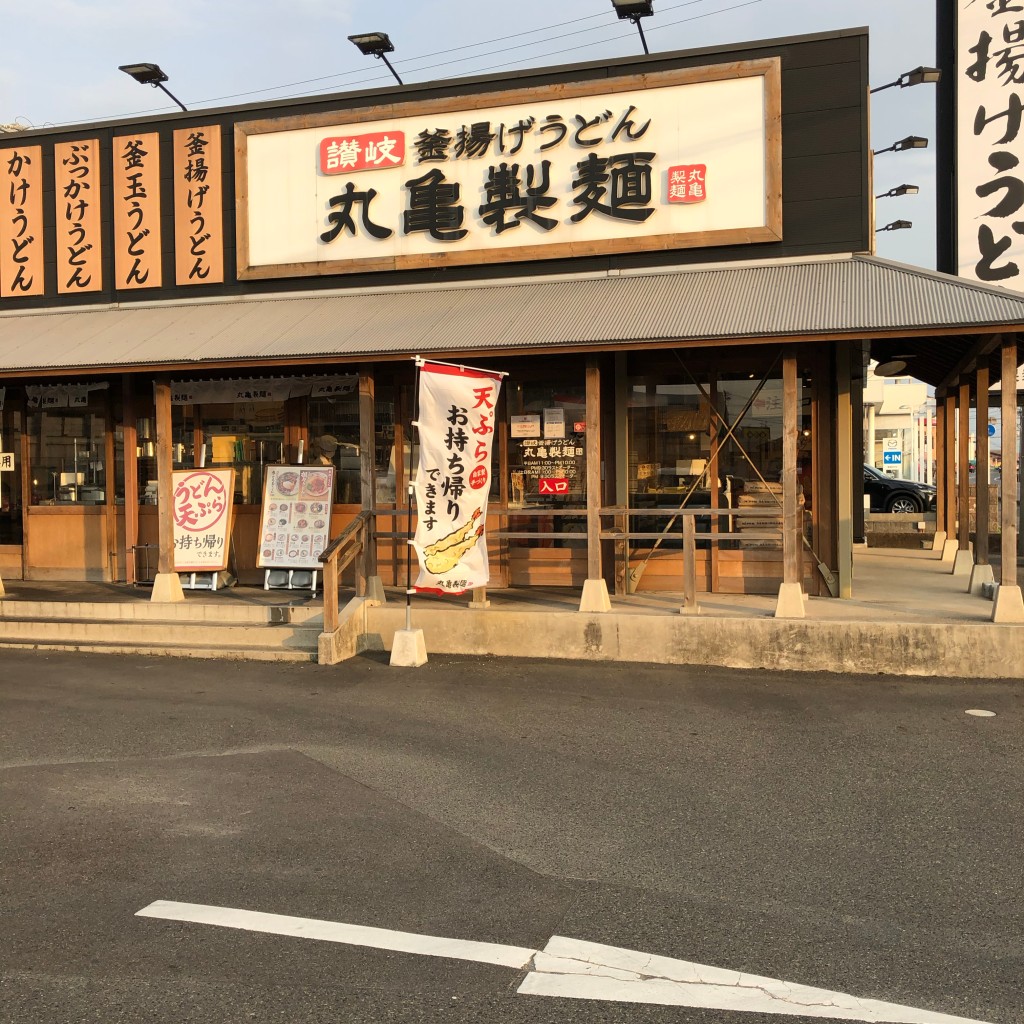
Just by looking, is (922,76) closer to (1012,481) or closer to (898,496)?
(1012,481)

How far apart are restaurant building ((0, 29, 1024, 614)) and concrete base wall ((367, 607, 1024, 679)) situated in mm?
659

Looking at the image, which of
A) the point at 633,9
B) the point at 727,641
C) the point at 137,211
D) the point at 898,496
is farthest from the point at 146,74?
the point at 898,496

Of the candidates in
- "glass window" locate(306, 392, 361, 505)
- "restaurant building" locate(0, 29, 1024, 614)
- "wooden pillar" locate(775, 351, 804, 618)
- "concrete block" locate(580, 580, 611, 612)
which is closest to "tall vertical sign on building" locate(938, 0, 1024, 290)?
"restaurant building" locate(0, 29, 1024, 614)

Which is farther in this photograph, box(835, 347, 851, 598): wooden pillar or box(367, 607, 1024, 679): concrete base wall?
box(835, 347, 851, 598): wooden pillar

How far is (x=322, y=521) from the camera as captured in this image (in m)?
12.9

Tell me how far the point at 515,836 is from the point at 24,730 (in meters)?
4.30

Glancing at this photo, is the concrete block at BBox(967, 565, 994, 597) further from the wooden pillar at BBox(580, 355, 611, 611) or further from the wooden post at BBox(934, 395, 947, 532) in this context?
the wooden pillar at BBox(580, 355, 611, 611)

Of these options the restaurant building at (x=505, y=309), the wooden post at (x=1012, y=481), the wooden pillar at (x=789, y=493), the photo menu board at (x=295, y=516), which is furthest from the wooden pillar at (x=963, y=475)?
the photo menu board at (x=295, y=516)

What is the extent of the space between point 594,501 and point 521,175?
4.23 metres

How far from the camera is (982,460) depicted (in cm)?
1141

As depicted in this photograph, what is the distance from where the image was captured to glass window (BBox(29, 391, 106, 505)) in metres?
14.5

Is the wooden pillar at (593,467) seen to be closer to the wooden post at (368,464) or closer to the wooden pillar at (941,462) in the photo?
the wooden post at (368,464)

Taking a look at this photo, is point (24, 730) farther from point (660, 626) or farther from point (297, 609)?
point (660, 626)

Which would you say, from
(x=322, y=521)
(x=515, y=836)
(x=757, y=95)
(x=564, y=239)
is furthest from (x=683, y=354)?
(x=515, y=836)
